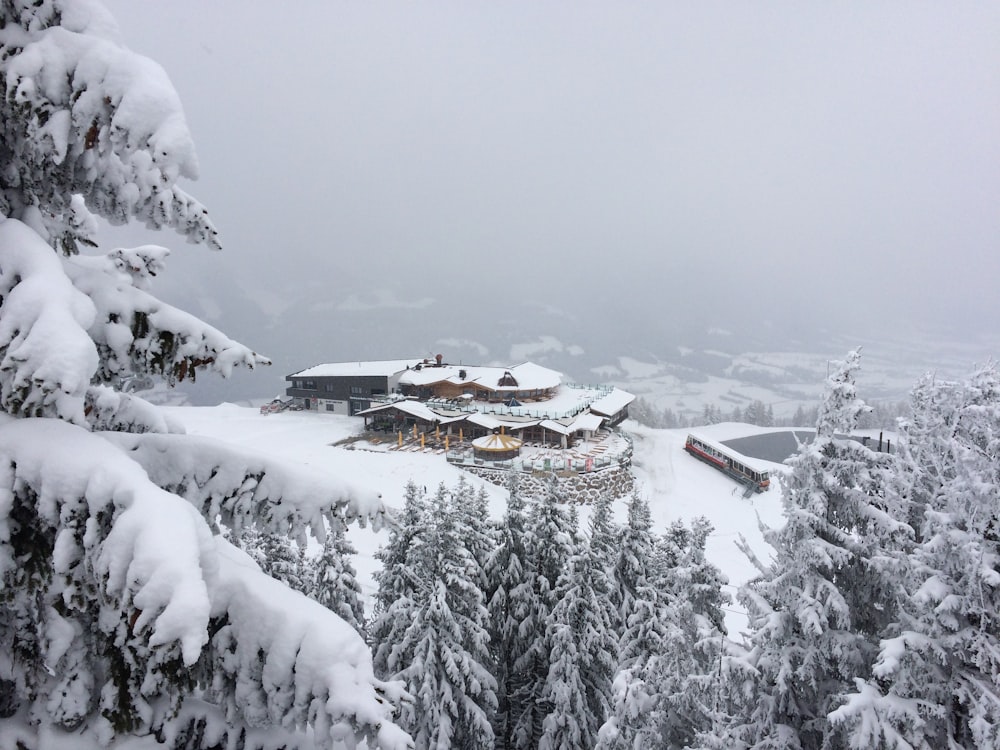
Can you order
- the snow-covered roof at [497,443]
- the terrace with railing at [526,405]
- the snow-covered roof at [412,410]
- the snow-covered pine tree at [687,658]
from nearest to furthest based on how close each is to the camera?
the snow-covered pine tree at [687,658] < the snow-covered roof at [497,443] < the snow-covered roof at [412,410] < the terrace with railing at [526,405]

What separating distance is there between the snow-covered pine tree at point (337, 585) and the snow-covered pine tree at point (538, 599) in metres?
4.98

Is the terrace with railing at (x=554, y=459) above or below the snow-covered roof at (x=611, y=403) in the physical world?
below

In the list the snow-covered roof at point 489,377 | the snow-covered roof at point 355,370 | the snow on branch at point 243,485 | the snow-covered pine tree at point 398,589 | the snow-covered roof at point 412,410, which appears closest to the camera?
the snow on branch at point 243,485

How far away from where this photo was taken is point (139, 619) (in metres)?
2.17

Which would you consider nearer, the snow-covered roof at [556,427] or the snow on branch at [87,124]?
the snow on branch at [87,124]

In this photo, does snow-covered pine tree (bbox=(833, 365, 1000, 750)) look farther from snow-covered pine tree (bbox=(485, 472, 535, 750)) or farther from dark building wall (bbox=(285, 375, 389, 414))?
dark building wall (bbox=(285, 375, 389, 414))

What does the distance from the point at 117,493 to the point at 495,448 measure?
3357cm

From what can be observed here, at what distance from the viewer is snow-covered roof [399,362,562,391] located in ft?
159

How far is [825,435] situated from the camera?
26.5 ft

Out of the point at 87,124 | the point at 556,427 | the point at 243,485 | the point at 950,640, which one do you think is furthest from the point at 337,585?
the point at 556,427

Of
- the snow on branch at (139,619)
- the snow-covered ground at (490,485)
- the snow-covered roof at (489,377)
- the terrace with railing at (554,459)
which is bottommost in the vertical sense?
the snow-covered ground at (490,485)

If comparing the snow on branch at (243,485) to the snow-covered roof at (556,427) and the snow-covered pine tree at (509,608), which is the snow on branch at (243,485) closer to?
the snow-covered pine tree at (509,608)

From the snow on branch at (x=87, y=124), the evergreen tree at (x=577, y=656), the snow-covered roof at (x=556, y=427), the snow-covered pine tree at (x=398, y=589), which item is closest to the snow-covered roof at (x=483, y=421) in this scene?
the snow-covered roof at (x=556, y=427)

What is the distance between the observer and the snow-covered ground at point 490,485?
26812mm
